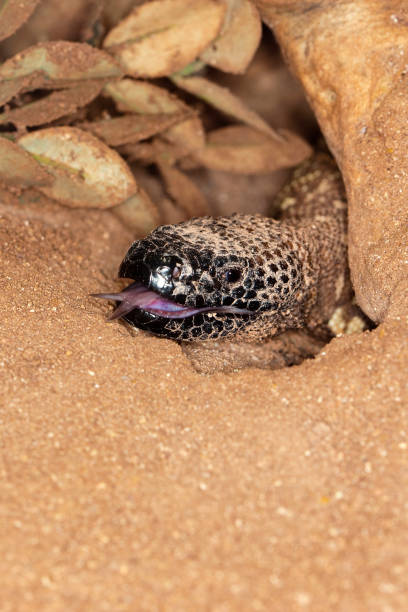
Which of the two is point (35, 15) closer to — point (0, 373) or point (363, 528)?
point (0, 373)

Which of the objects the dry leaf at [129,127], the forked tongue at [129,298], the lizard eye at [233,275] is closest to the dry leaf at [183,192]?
the dry leaf at [129,127]

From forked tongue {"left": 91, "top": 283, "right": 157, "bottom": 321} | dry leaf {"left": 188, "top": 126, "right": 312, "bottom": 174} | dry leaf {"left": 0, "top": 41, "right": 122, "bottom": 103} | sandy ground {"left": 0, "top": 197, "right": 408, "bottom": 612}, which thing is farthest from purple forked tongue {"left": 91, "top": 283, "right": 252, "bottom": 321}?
dry leaf {"left": 188, "top": 126, "right": 312, "bottom": 174}

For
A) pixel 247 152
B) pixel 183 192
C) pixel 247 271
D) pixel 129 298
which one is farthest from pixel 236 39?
pixel 129 298

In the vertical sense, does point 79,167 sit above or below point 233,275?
above

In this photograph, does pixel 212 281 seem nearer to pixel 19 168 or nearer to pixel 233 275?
pixel 233 275

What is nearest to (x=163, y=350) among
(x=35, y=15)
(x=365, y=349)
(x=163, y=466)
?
(x=163, y=466)
